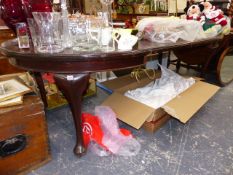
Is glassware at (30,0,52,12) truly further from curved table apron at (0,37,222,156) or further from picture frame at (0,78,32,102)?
picture frame at (0,78,32,102)

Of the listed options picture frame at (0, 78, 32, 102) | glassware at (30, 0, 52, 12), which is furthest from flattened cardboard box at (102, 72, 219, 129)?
glassware at (30, 0, 52, 12)

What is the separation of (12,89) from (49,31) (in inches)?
14.6

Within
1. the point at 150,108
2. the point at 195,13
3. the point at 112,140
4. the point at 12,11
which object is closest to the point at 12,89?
the point at 12,11

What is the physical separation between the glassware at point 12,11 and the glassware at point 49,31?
0.27m

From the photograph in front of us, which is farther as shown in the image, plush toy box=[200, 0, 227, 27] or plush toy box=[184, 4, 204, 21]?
plush toy box=[184, 4, 204, 21]

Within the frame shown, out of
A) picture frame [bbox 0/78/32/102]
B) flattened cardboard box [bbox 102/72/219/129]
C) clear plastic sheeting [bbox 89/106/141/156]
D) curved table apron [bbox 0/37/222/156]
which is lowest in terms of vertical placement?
clear plastic sheeting [bbox 89/106/141/156]

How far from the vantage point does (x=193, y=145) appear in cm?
A: 128

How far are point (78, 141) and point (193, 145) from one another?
73 cm

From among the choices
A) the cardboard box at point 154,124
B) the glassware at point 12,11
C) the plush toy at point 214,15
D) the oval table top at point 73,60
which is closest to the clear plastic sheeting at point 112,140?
the cardboard box at point 154,124

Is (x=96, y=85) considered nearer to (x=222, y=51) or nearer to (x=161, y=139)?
(x=161, y=139)

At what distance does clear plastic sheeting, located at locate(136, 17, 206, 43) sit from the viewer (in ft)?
4.23

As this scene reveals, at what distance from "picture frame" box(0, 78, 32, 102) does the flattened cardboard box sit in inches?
25.8

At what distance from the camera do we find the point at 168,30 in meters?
1.36

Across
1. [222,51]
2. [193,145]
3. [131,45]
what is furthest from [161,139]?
[222,51]
